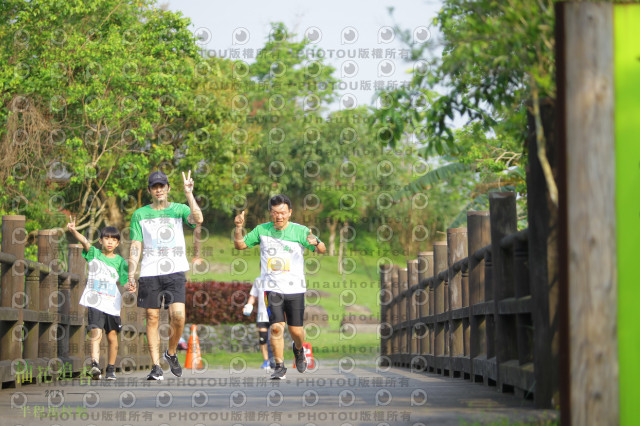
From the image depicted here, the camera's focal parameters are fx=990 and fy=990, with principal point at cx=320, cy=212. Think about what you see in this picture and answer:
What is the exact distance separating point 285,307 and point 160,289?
1.27 metres

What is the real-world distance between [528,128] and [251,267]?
56081 millimetres

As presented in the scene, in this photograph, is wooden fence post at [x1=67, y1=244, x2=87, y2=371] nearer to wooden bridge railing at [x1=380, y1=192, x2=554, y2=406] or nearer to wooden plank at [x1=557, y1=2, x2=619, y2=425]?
wooden bridge railing at [x1=380, y1=192, x2=554, y2=406]

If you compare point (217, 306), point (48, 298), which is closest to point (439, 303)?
point (48, 298)

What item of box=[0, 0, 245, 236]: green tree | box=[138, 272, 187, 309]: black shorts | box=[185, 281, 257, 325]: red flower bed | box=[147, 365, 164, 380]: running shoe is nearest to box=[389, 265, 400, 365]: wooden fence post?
box=[147, 365, 164, 380]: running shoe

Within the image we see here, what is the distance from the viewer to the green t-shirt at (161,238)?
980 centimetres

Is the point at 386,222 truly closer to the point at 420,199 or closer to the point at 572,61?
the point at 420,199

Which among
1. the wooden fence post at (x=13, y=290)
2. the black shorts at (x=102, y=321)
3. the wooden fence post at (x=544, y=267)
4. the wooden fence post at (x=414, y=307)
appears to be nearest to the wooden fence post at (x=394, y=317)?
the wooden fence post at (x=414, y=307)

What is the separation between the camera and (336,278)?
203 ft

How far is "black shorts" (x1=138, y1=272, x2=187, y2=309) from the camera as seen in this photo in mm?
9922

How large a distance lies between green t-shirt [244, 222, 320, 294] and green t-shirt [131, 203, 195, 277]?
2.24ft

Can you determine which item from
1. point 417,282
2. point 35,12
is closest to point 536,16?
point 417,282

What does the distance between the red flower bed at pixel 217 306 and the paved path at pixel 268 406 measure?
89.8 ft

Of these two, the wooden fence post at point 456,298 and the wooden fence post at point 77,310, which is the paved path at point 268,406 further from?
the wooden fence post at point 77,310

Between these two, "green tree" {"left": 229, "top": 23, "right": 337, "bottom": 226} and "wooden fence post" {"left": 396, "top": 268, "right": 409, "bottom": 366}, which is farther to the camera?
"green tree" {"left": 229, "top": 23, "right": 337, "bottom": 226}
